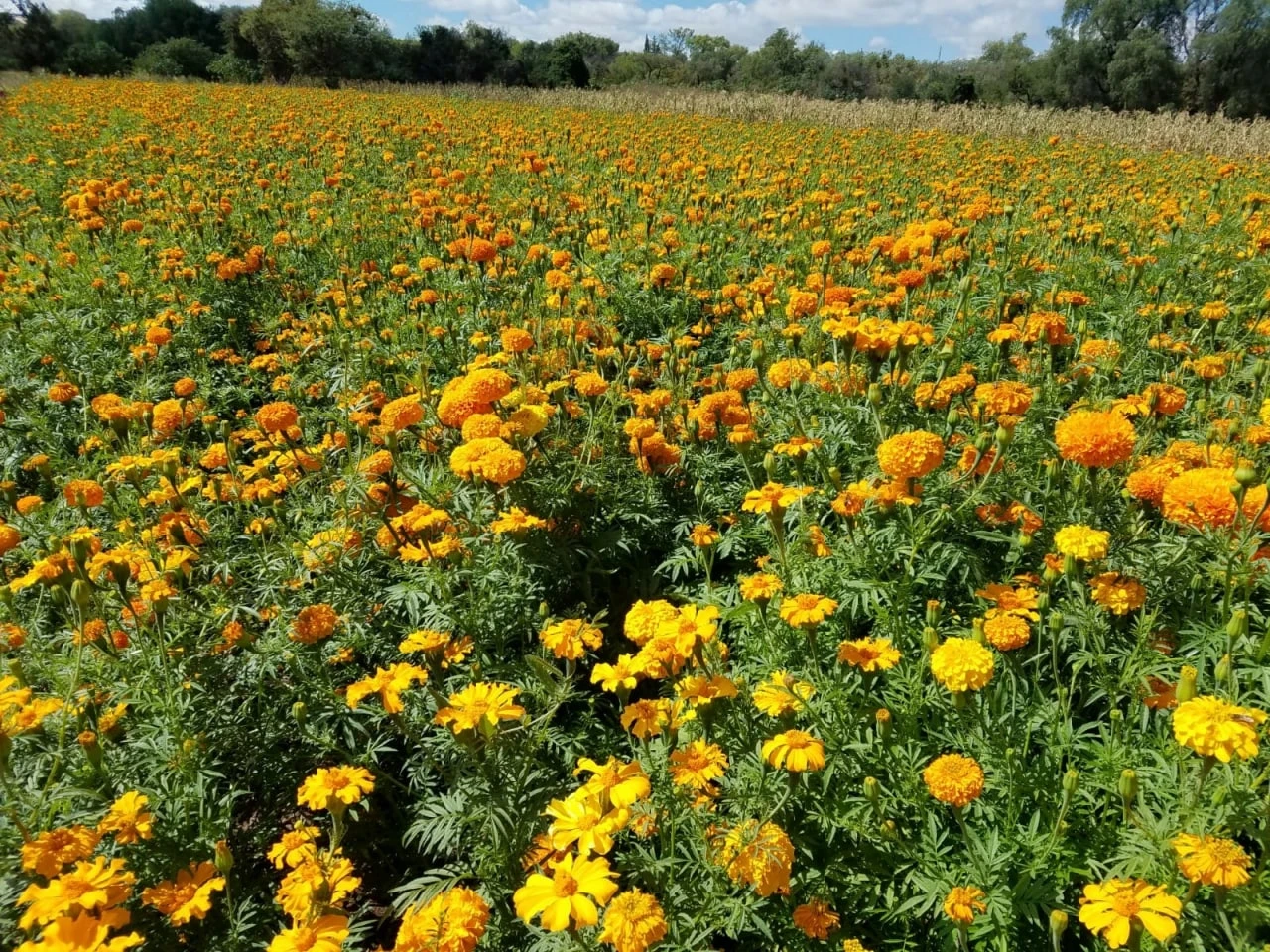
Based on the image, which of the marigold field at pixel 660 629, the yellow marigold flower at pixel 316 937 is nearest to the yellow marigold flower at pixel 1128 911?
the marigold field at pixel 660 629

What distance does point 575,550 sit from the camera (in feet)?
8.07

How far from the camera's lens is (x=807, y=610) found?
153 cm

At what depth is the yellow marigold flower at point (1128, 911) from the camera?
1.04 meters

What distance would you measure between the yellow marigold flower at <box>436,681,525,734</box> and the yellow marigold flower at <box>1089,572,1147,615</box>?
4.41 feet

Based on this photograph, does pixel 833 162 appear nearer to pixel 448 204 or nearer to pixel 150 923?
pixel 448 204

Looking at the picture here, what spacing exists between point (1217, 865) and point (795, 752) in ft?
2.13

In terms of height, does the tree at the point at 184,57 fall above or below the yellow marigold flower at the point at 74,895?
above

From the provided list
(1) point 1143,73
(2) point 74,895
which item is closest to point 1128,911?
(2) point 74,895

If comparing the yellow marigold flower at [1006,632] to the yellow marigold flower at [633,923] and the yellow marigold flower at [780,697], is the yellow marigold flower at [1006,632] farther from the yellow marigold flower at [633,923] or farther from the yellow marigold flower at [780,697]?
the yellow marigold flower at [633,923]

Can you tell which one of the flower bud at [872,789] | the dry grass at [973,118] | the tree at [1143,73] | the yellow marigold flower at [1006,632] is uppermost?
the tree at [1143,73]

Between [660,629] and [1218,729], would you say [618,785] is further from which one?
[1218,729]

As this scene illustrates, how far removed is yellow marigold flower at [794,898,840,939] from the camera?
4.53 feet

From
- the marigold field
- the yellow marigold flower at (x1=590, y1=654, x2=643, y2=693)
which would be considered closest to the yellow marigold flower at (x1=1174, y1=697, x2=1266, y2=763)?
the marigold field

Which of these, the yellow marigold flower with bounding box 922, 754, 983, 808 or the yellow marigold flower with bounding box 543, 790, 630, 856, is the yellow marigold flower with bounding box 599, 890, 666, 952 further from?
the yellow marigold flower with bounding box 922, 754, 983, 808
